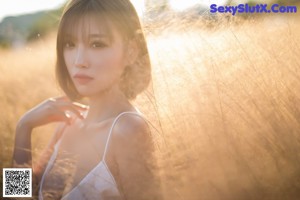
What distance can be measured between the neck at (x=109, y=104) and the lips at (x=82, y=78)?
117 millimetres

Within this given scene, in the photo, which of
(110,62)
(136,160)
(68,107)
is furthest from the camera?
(68,107)

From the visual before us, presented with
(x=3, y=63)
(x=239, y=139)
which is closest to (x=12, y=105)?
(x=3, y=63)

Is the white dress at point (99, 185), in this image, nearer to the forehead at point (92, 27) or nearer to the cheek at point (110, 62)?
the cheek at point (110, 62)

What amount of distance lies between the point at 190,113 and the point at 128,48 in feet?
1.09

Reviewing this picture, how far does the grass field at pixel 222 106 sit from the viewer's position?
142 cm

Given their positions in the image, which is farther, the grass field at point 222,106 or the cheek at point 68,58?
the cheek at point 68,58

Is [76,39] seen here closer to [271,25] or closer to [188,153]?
[188,153]

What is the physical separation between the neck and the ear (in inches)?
4.8

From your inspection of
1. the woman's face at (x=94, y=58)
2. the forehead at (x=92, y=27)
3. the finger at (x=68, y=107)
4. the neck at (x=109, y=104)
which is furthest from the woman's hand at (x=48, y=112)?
the forehead at (x=92, y=27)

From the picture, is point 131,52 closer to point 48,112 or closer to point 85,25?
point 85,25

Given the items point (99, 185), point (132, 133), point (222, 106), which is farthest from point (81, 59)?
point (222, 106)

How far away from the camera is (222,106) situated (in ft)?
5.28

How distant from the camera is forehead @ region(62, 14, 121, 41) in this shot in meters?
1.49

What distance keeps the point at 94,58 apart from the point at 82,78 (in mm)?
82
